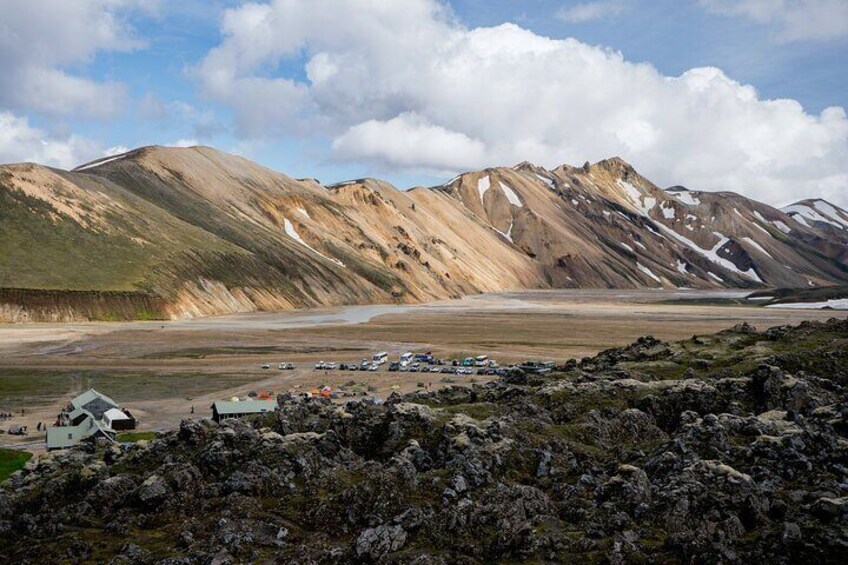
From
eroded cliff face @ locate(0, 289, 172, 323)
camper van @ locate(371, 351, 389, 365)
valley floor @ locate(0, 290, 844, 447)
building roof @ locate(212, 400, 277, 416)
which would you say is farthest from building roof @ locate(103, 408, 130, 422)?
eroded cliff face @ locate(0, 289, 172, 323)

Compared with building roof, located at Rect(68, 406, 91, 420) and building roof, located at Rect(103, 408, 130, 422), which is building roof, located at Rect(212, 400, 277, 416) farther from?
building roof, located at Rect(68, 406, 91, 420)

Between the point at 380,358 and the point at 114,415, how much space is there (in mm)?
43686

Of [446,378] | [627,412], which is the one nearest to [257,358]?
[446,378]

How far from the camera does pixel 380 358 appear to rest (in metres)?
96.7

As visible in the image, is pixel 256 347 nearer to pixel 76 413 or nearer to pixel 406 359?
pixel 406 359

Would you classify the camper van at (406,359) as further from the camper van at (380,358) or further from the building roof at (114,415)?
the building roof at (114,415)

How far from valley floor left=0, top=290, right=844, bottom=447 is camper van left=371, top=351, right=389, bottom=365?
10.8 ft

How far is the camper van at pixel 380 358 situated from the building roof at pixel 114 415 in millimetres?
39016

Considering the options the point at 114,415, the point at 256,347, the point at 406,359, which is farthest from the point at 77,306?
the point at 114,415

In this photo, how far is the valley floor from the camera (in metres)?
73.6

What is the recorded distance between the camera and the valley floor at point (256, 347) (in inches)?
2896

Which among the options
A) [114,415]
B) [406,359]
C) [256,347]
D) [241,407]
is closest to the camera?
[241,407]

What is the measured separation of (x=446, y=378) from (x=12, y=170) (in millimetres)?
151360

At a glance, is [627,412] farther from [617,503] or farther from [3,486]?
[3,486]
